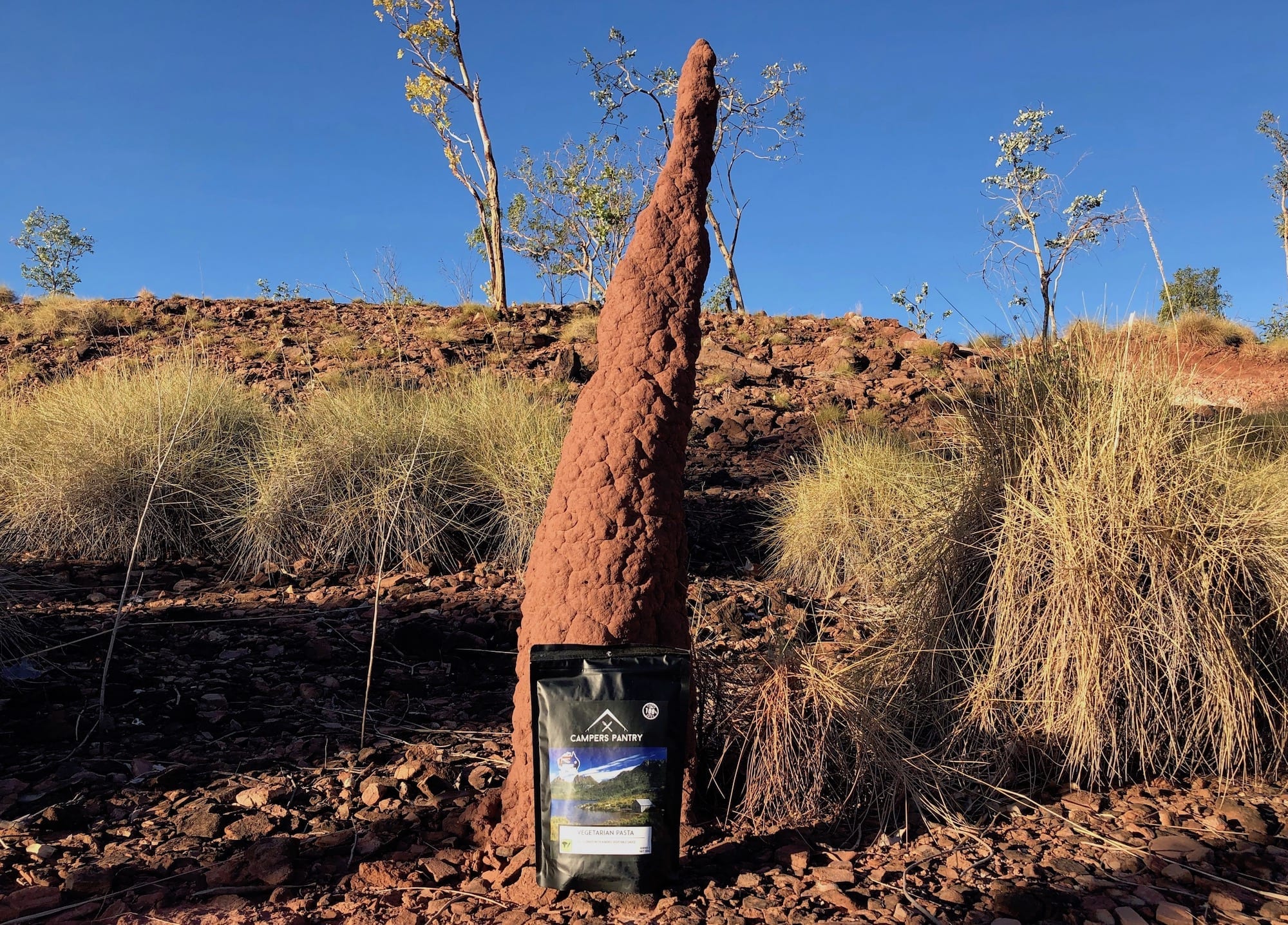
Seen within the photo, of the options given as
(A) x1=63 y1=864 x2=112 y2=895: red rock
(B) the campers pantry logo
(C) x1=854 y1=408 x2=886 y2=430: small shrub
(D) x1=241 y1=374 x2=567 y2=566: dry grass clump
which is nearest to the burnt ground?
(A) x1=63 y1=864 x2=112 y2=895: red rock

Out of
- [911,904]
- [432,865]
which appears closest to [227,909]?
[432,865]

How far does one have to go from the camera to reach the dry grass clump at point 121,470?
23.6ft

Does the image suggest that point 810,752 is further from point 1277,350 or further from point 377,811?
point 1277,350

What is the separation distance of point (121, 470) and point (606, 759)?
649 centimetres

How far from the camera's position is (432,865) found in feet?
9.33

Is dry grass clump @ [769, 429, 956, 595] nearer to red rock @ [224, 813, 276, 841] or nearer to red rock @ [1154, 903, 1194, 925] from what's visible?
red rock @ [1154, 903, 1194, 925]

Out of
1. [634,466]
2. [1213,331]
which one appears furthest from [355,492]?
[1213,331]

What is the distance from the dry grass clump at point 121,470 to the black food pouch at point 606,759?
198 inches

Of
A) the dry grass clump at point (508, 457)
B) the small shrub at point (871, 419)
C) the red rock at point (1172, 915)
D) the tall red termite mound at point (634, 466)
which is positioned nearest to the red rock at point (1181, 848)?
the red rock at point (1172, 915)

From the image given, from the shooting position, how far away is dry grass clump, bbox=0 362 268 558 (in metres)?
7.20

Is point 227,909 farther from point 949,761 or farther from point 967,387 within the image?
point 967,387

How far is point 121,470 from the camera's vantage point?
7.54m

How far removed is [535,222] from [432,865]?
25.5 meters

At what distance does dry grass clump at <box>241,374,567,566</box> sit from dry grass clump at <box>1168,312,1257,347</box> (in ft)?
48.5
